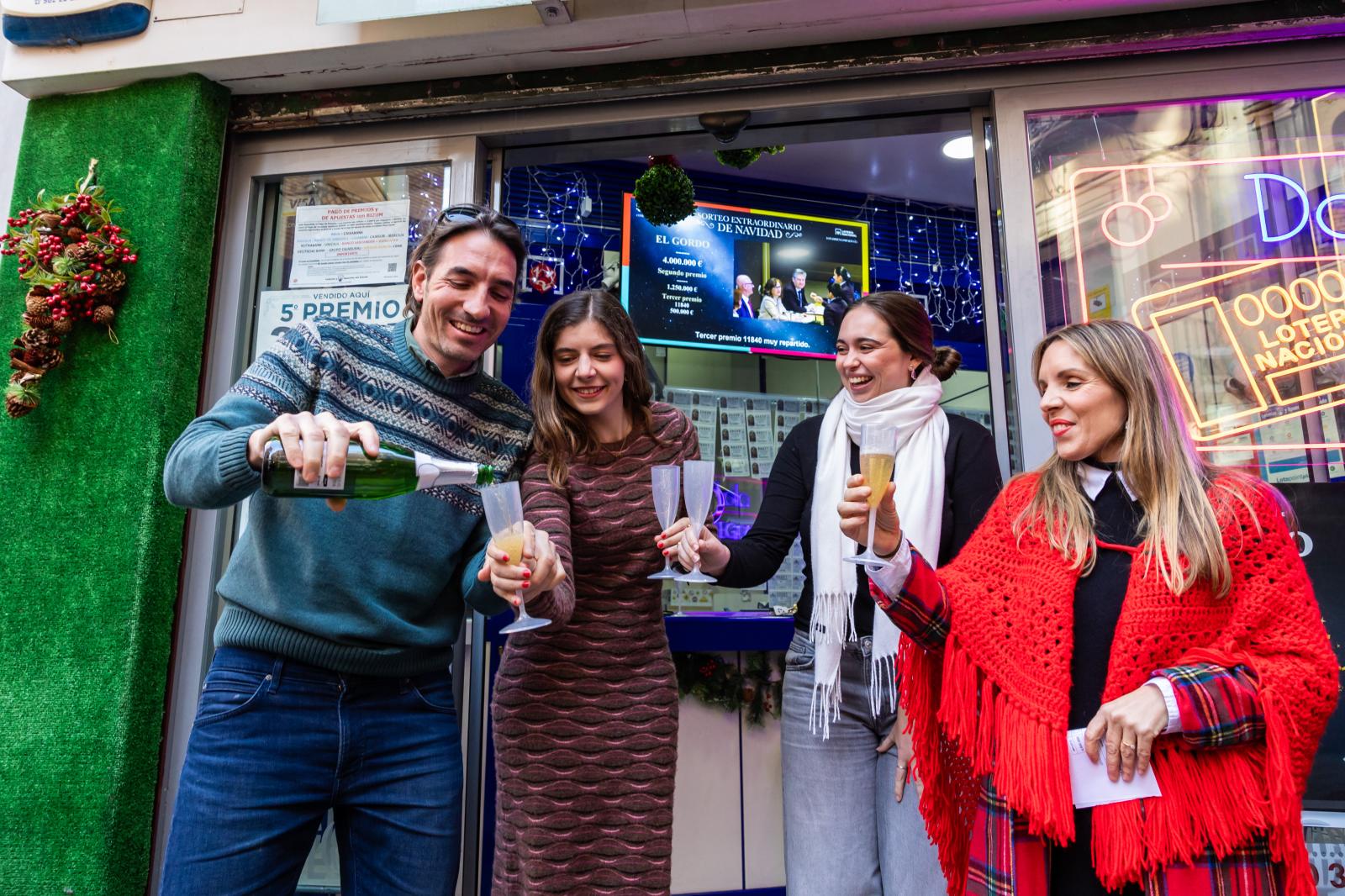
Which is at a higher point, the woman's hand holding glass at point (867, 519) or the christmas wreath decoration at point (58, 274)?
the christmas wreath decoration at point (58, 274)

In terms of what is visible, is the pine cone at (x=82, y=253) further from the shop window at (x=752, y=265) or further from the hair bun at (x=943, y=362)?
the hair bun at (x=943, y=362)

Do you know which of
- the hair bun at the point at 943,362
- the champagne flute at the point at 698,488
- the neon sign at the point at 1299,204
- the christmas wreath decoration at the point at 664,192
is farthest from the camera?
the christmas wreath decoration at the point at 664,192

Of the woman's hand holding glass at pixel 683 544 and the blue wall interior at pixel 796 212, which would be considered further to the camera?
the blue wall interior at pixel 796 212

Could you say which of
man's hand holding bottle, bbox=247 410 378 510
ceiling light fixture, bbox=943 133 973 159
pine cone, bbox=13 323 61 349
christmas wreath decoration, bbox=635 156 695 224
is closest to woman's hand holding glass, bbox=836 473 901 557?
man's hand holding bottle, bbox=247 410 378 510

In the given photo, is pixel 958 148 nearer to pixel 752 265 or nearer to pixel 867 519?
pixel 752 265

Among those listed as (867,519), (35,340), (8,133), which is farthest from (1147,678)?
(8,133)

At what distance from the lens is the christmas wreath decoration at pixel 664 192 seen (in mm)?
3822

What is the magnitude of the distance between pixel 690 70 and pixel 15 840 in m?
2.84

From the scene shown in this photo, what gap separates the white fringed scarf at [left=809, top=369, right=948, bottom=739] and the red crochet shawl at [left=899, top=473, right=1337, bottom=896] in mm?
363

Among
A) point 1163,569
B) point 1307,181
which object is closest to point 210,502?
point 1163,569

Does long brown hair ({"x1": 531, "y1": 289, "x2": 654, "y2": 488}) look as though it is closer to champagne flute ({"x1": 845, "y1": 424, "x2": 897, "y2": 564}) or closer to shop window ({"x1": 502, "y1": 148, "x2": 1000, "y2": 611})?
champagne flute ({"x1": 845, "y1": 424, "x2": 897, "y2": 564})

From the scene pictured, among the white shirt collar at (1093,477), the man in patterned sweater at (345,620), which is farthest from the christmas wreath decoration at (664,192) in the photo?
the white shirt collar at (1093,477)

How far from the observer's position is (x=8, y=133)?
3.02 metres

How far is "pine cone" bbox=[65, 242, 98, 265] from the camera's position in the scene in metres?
2.45
